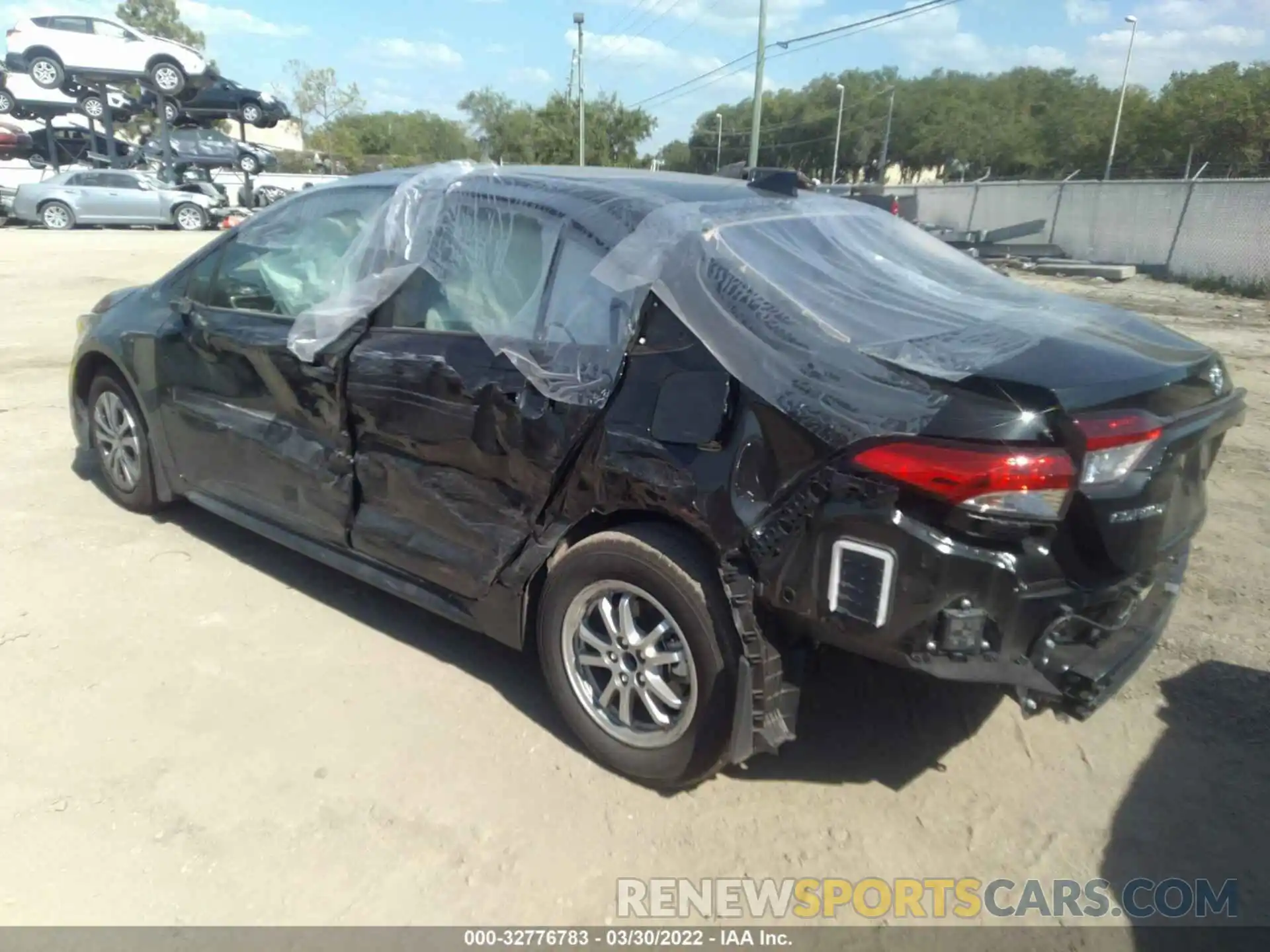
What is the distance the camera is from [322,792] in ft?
9.59

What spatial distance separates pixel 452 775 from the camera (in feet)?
9.86

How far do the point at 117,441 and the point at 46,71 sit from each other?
28516 mm

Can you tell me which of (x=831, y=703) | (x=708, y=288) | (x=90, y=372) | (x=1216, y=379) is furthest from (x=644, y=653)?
(x=90, y=372)

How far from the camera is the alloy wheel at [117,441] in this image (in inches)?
190

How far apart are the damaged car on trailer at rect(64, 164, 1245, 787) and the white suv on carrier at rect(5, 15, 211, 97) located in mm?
27870

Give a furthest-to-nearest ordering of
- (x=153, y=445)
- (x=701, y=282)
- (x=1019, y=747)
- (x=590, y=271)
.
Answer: (x=153, y=445) → (x=1019, y=747) → (x=590, y=271) → (x=701, y=282)

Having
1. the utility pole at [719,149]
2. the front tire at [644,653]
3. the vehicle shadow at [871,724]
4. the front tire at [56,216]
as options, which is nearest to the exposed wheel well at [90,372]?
the front tire at [644,653]

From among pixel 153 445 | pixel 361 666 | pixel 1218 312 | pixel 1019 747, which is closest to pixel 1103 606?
pixel 1019 747

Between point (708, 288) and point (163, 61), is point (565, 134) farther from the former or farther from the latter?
point (708, 288)

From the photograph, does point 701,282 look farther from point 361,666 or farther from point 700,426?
point 361,666

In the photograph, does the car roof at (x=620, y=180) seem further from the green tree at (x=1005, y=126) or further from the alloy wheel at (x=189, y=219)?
the green tree at (x=1005, y=126)

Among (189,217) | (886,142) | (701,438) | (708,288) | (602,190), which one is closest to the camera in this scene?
(701,438)

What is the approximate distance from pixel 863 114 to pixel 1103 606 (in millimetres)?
89537

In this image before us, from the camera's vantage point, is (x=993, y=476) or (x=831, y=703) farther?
(x=831, y=703)
